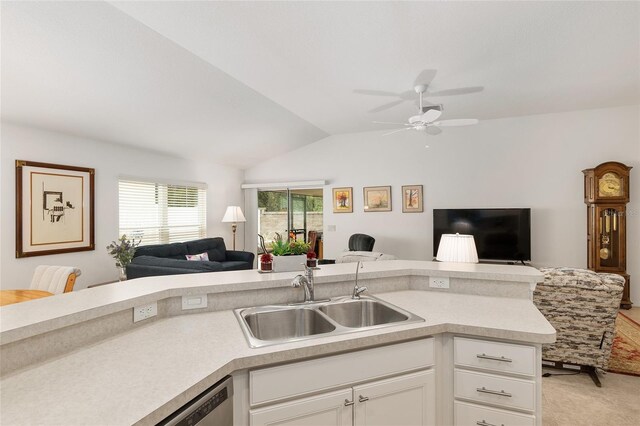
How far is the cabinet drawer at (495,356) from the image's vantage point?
1417 millimetres

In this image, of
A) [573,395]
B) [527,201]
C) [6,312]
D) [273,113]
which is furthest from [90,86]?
[527,201]

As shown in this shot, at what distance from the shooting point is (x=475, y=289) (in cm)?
204

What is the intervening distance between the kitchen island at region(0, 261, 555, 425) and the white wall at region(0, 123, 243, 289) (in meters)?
3.16

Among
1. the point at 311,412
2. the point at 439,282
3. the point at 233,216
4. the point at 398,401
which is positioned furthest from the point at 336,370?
the point at 233,216

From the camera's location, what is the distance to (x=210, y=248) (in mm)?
5871

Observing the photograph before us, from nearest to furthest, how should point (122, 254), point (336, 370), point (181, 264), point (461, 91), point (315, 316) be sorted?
point (336, 370) → point (315, 316) → point (181, 264) → point (461, 91) → point (122, 254)

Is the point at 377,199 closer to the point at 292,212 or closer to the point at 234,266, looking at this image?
the point at 292,212

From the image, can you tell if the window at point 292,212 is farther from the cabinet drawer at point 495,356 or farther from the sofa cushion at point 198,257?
the cabinet drawer at point 495,356

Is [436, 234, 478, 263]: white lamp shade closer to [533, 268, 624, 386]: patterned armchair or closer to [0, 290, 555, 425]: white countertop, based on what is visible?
[0, 290, 555, 425]: white countertop

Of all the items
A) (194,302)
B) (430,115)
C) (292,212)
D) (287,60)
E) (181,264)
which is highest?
(287,60)

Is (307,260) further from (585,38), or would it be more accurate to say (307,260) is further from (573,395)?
(585,38)

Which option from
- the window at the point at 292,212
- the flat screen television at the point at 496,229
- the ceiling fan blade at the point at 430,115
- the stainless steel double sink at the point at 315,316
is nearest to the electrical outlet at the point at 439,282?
the stainless steel double sink at the point at 315,316

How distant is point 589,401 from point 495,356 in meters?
1.65

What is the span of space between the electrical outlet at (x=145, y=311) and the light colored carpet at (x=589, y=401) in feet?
8.10
